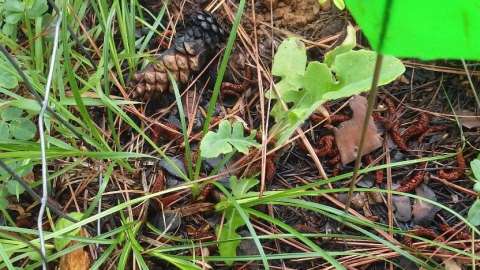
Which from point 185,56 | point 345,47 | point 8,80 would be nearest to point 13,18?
point 8,80

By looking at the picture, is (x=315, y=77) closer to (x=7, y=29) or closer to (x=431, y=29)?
(x=431, y=29)

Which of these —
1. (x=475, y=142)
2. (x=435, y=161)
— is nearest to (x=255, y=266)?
(x=435, y=161)

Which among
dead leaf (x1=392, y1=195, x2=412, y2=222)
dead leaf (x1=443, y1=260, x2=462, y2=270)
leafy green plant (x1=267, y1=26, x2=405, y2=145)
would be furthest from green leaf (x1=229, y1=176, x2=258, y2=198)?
dead leaf (x1=443, y1=260, x2=462, y2=270)

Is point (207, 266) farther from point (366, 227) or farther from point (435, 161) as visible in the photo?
point (435, 161)

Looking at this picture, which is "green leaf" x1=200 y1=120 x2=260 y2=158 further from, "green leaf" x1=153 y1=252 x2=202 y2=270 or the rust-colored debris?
the rust-colored debris

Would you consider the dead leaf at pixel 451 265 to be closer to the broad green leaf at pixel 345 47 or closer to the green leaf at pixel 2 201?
the broad green leaf at pixel 345 47

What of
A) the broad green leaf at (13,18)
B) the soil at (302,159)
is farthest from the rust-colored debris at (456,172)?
the broad green leaf at (13,18)

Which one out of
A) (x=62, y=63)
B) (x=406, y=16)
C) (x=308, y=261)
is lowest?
(x=308, y=261)
